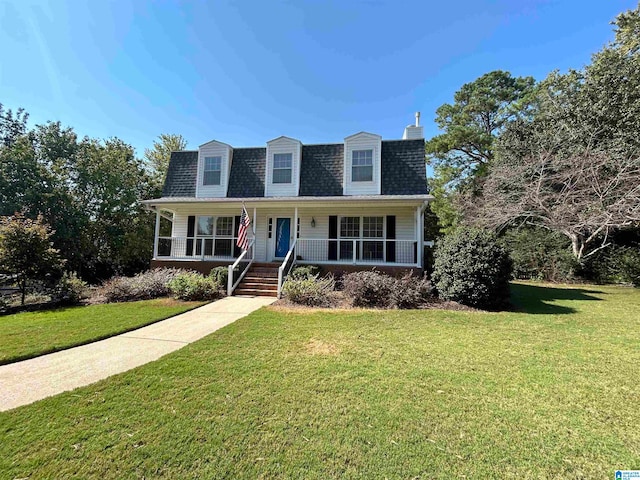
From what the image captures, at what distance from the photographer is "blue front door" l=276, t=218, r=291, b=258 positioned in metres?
13.2

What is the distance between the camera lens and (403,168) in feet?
41.2

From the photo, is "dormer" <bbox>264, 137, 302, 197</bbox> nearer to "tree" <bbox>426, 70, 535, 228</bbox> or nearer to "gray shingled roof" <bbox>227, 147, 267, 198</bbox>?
"gray shingled roof" <bbox>227, 147, 267, 198</bbox>

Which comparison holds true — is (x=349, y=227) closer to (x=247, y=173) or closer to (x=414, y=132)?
(x=414, y=132)

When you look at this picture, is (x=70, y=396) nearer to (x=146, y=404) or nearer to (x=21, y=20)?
(x=146, y=404)

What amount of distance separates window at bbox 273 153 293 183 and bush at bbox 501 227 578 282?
1184 centimetres

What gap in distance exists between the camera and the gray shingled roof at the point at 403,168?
12203mm

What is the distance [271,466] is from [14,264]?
1131 centimetres

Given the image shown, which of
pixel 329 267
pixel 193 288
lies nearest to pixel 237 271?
pixel 193 288

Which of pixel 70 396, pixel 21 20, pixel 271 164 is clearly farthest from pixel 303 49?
pixel 70 396

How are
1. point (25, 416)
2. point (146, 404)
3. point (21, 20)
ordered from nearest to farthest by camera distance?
1. point (25, 416)
2. point (146, 404)
3. point (21, 20)

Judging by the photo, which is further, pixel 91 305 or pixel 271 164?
pixel 271 164

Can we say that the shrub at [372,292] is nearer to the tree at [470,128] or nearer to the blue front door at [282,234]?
the blue front door at [282,234]

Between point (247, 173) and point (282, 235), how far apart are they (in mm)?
3651

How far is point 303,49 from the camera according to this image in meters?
13.2
